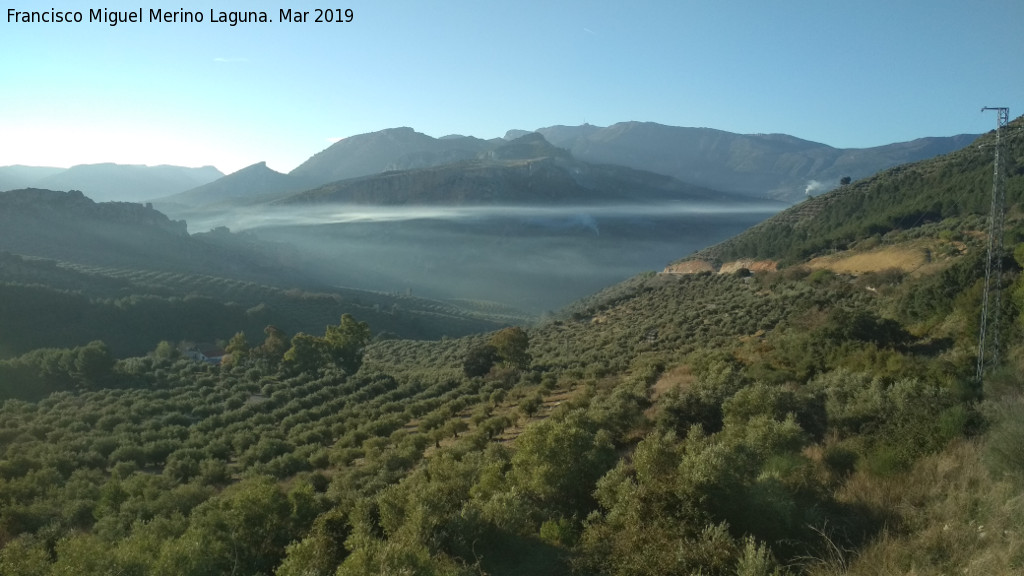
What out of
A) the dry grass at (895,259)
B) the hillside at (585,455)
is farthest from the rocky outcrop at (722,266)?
the hillside at (585,455)

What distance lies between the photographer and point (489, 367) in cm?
2633

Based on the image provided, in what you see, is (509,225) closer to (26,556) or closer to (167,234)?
(167,234)

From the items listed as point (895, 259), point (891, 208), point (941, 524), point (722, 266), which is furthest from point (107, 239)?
point (941, 524)

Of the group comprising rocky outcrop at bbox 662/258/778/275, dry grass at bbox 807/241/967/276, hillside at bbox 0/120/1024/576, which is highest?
dry grass at bbox 807/241/967/276

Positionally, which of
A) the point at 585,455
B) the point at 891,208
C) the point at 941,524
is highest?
the point at 891,208

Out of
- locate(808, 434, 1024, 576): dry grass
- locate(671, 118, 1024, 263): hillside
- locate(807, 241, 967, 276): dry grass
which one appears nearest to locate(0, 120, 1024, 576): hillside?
locate(808, 434, 1024, 576): dry grass

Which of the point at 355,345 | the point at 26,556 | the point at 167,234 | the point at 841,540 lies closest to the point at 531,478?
the point at 841,540

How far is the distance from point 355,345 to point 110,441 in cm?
1434

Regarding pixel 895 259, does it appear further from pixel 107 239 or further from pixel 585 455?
pixel 107 239

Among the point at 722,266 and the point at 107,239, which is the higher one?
the point at 107,239

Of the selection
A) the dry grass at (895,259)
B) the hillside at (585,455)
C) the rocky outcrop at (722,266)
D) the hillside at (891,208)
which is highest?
the hillside at (891,208)

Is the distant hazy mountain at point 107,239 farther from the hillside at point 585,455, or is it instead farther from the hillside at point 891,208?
the hillside at point 891,208

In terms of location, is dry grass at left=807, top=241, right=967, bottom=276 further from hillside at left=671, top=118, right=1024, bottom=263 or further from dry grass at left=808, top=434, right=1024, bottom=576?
dry grass at left=808, top=434, right=1024, bottom=576

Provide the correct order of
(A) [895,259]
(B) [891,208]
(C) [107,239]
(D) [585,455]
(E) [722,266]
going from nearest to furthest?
(D) [585,455], (A) [895,259], (B) [891,208], (E) [722,266], (C) [107,239]
